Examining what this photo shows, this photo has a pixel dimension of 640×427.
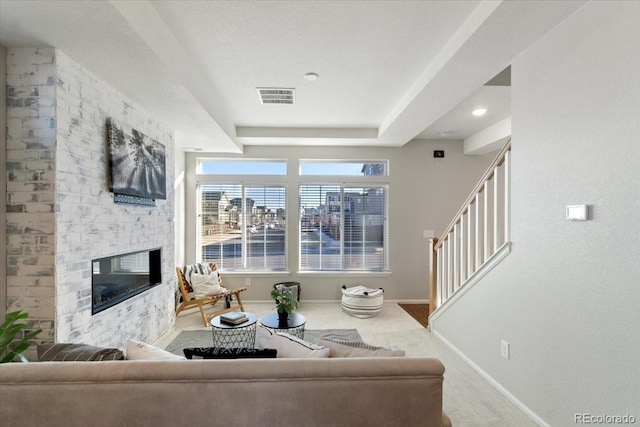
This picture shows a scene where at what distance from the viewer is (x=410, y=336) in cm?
343

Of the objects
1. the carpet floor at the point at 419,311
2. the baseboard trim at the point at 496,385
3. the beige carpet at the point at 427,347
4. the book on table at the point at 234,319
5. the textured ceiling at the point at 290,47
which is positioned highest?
the textured ceiling at the point at 290,47

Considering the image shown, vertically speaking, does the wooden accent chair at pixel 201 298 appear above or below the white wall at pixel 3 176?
below

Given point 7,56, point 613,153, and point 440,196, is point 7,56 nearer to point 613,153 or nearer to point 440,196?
point 613,153

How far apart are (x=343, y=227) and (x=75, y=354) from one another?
153 inches

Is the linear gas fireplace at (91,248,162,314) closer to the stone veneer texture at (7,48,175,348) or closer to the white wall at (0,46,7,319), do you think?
the stone veneer texture at (7,48,175,348)

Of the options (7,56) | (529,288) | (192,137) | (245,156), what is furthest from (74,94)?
(529,288)

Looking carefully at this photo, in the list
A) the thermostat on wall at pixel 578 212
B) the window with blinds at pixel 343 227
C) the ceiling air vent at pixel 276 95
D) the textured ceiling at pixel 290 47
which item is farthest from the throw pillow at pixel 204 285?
the thermostat on wall at pixel 578 212

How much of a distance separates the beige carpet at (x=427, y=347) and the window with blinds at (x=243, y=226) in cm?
73

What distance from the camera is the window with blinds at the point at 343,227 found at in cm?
486

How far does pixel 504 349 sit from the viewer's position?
226 cm

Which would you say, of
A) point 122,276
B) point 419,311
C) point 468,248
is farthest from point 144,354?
point 419,311

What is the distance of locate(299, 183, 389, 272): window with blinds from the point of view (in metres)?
4.86

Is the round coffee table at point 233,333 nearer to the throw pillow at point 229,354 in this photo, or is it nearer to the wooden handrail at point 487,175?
the throw pillow at point 229,354

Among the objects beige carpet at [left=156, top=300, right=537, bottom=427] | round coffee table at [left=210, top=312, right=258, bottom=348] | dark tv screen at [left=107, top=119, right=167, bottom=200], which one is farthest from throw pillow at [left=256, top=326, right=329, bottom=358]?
dark tv screen at [left=107, top=119, right=167, bottom=200]
